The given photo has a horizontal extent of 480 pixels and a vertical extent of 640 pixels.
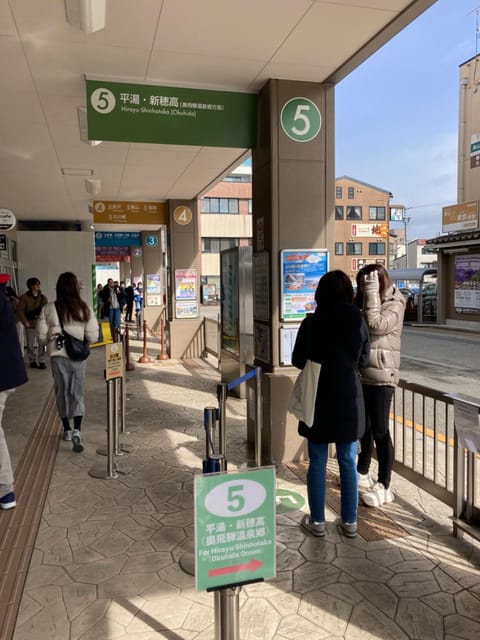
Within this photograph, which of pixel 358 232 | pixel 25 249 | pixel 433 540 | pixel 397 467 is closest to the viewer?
pixel 433 540

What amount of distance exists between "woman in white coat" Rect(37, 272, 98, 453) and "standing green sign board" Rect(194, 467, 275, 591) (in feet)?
11.3

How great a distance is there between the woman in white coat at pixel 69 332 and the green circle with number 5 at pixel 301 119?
2475 mm

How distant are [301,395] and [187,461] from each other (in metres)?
1.97

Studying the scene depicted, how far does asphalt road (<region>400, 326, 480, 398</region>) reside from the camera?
8.60 metres

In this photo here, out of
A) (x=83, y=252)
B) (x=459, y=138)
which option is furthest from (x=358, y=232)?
(x=83, y=252)

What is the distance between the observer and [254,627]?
8.25 feet

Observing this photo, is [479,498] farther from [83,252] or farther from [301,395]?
[83,252]

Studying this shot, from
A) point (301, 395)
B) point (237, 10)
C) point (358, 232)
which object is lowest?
point (301, 395)

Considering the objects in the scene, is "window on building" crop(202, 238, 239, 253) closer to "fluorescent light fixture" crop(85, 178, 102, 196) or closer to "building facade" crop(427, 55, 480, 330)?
"building facade" crop(427, 55, 480, 330)

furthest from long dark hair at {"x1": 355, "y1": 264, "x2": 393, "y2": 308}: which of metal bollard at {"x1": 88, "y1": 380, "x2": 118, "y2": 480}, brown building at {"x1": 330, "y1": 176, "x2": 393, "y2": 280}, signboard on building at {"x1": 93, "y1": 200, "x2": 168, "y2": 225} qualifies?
brown building at {"x1": 330, "y1": 176, "x2": 393, "y2": 280}

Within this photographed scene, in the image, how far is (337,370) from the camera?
10.4 ft

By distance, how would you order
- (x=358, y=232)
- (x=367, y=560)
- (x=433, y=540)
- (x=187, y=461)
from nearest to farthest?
(x=367, y=560)
(x=433, y=540)
(x=187, y=461)
(x=358, y=232)

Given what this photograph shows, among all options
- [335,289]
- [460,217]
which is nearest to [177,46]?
[335,289]

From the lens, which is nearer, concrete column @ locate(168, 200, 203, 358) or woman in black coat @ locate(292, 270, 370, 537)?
woman in black coat @ locate(292, 270, 370, 537)
